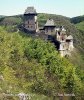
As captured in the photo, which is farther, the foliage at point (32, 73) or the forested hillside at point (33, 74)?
the foliage at point (32, 73)

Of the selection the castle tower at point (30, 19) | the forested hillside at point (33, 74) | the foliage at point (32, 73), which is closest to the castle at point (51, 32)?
the castle tower at point (30, 19)

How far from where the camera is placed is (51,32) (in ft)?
375

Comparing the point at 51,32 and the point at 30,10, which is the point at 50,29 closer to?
the point at 51,32

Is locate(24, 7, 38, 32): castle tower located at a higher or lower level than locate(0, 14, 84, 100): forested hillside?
higher

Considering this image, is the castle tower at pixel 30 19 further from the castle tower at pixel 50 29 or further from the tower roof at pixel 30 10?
the castle tower at pixel 50 29

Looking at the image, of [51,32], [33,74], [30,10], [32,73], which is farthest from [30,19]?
[32,73]

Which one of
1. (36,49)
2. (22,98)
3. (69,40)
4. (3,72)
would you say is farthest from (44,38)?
(22,98)

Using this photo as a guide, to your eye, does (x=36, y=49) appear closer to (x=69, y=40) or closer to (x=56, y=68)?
(x=56, y=68)

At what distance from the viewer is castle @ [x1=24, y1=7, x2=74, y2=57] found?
110250 millimetres

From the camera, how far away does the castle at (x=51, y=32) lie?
110 m

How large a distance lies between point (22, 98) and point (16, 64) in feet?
64.6

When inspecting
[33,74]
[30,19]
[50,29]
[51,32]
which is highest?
[30,19]

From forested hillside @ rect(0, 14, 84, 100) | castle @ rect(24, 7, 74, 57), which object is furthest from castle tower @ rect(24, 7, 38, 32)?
forested hillside @ rect(0, 14, 84, 100)

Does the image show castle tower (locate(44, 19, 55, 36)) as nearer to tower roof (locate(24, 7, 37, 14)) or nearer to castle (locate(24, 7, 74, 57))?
castle (locate(24, 7, 74, 57))
